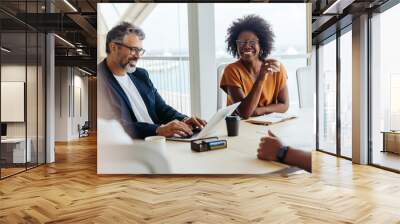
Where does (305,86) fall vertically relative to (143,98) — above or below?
above

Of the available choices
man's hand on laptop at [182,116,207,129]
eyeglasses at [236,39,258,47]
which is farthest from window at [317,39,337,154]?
man's hand on laptop at [182,116,207,129]

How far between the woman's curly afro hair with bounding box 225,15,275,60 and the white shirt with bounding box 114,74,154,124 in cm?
172

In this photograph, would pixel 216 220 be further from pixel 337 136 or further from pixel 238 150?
pixel 337 136

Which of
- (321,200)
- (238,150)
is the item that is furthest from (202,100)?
(321,200)

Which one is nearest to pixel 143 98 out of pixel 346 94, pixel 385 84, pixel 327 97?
pixel 385 84

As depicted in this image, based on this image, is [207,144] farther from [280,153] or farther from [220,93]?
[280,153]

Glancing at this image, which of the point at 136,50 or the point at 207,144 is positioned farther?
the point at 136,50

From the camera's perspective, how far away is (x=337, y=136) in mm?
8633

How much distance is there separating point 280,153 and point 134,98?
8.45 feet

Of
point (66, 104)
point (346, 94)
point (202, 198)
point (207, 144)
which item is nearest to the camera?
point (202, 198)

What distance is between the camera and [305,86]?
5914 mm

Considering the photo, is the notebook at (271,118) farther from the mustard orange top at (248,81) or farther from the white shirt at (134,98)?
the white shirt at (134,98)

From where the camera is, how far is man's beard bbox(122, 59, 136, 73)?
19.1 feet

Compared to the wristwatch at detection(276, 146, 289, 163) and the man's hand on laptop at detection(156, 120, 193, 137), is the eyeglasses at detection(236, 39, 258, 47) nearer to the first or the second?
the man's hand on laptop at detection(156, 120, 193, 137)
